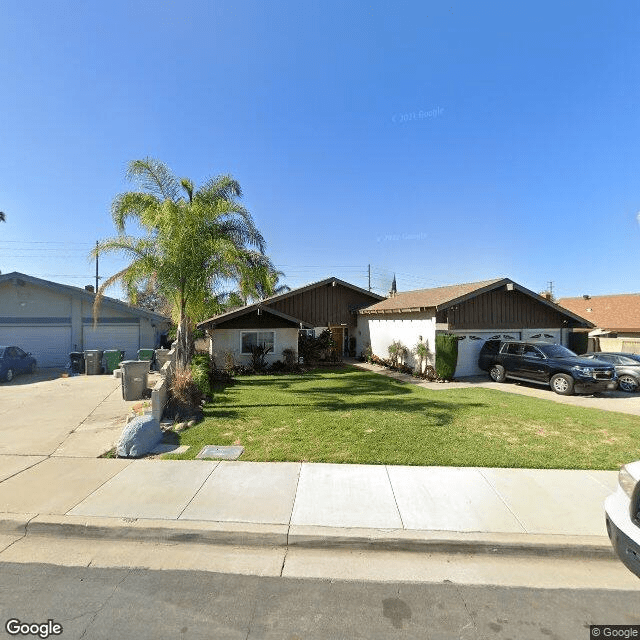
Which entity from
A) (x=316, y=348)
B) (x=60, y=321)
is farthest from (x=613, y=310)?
(x=60, y=321)

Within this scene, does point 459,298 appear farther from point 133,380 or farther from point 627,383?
point 133,380

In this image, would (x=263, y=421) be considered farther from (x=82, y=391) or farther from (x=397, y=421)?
(x=82, y=391)

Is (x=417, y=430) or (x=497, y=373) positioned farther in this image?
(x=497, y=373)

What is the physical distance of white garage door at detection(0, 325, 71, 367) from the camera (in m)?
18.6

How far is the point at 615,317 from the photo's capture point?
27.3 m

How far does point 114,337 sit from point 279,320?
8.95 meters

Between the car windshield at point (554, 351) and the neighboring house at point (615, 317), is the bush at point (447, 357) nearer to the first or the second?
the car windshield at point (554, 351)

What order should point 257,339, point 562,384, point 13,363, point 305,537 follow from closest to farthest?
point 305,537, point 562,384, point 13,363, point 257,339

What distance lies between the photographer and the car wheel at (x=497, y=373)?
1483 cm

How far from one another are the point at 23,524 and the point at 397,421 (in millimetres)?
6404

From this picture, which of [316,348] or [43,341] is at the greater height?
[43,341]

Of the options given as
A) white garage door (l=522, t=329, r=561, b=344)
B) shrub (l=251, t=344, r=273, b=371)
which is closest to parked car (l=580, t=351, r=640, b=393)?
white garage door (l=522, t=329, r=561, b=344)

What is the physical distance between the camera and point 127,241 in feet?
35.9

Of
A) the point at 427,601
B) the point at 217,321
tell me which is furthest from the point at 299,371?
the point at 427,601
